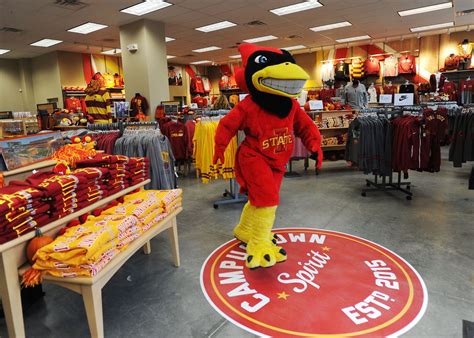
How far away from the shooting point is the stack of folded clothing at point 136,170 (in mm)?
2656

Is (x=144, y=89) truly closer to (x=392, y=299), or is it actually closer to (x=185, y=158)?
(x=185, y=158)

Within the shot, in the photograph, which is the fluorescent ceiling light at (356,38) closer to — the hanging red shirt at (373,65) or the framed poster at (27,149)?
the hanging red shirt at (373,65)

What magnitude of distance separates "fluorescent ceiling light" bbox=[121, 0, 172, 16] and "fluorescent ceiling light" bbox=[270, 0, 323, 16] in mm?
2434

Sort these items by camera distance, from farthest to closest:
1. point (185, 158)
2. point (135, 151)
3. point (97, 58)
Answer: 1. point (97, 58)
2. point (185, 158)
3. point (135, 151)

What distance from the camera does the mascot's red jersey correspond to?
262cm

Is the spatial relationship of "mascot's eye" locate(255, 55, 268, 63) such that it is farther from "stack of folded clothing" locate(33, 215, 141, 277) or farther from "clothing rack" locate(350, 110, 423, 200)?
"clothing rack" locate(350, 110, 423, 200)

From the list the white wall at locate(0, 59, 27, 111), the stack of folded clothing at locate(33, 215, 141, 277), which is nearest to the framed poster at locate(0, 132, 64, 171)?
the stack of folded clothing at locate(33, 215, 141, 277)

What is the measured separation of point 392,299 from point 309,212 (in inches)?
74.8

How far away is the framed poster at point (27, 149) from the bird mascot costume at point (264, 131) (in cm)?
131

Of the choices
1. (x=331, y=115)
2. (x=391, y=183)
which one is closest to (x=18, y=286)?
(x=391, y=183)

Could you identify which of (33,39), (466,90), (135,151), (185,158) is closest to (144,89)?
(185,158)

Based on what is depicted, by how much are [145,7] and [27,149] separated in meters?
5.45

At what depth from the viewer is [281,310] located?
84.3 inches

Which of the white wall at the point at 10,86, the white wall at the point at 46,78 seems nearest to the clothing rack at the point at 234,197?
the white wall at the point at 46,78
